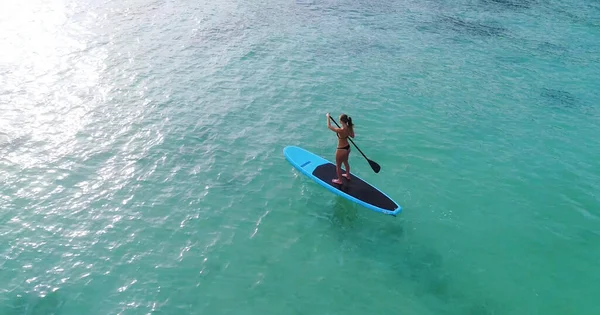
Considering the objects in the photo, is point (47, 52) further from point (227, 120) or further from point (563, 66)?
point (563, 66)

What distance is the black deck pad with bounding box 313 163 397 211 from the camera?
1614 cm

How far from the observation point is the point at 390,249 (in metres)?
15.0

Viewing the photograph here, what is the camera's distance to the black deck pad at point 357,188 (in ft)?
53.0

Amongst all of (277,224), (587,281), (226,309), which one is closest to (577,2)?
(587,281)

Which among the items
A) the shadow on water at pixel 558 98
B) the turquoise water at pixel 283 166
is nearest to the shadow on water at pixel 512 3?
the turquoise water at pixel 283 166

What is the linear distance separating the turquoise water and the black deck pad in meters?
0.50

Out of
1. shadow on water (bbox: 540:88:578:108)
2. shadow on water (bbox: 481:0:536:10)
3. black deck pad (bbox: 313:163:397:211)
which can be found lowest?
black deck pad (bbox: 313:163:397:211)

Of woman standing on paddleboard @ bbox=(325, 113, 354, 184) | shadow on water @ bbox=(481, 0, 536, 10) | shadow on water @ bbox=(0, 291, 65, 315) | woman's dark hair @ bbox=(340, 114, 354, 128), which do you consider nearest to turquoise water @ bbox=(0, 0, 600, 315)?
shadow on water @ bbox=(0, 291, 65, 315)

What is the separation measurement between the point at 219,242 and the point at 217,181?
327cm

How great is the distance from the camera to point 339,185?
17094mm

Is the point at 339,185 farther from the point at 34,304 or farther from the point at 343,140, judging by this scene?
the point at 34,304

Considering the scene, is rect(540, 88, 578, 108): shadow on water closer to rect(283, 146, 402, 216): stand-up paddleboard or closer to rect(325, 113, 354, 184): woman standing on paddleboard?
rect(283, 146, 402, 216): stand-up paddleboard

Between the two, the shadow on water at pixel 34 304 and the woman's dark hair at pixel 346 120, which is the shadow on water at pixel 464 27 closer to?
the woman's dark hair at pixel 346 120

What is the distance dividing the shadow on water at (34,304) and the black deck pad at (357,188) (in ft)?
31.2
